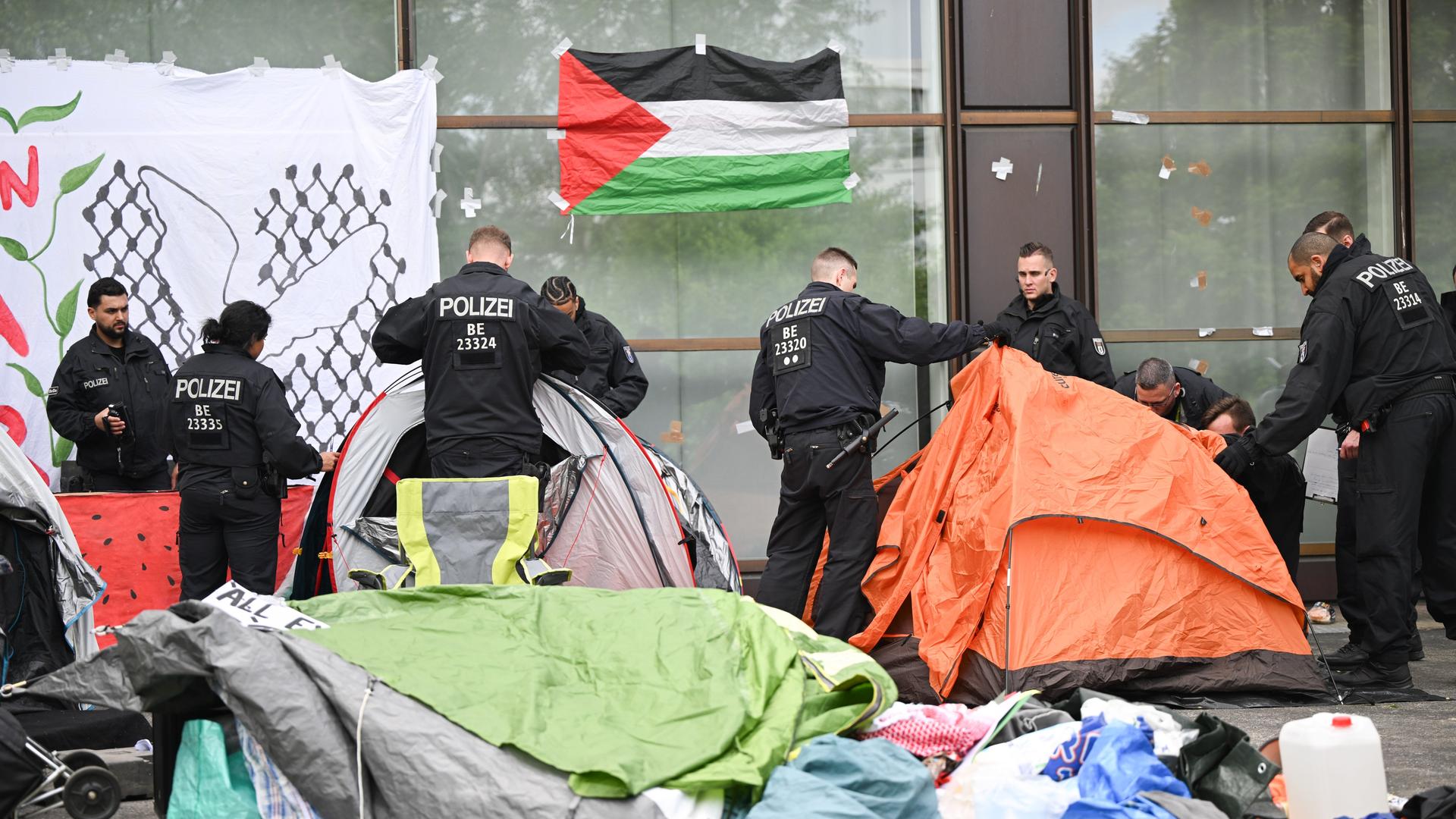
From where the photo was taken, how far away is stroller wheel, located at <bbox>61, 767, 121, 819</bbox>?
145 inches

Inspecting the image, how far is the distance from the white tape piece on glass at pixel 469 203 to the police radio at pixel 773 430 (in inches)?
99.7

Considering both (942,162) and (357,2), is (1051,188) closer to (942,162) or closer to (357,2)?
(942,162)

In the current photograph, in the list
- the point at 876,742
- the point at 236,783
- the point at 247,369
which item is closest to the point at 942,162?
the point at 247,369

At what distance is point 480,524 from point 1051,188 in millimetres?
4235

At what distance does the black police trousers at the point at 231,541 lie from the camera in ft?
20.8

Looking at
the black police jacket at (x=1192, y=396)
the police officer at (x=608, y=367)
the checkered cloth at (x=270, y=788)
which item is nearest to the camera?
the checkered cloth at (x=270, y=788)

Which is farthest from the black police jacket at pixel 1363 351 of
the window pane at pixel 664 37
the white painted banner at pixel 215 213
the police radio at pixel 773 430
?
the white painted banner at pixel 215 213

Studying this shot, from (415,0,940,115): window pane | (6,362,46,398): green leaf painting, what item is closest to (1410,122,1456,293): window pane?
(415,0,940,115): window pane

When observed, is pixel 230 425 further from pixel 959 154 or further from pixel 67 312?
pixel 959 154

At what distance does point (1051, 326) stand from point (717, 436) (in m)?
2.15

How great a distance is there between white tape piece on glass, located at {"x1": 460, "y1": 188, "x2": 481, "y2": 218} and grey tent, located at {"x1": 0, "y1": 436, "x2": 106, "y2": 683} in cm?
321

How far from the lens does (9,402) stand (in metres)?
7.56

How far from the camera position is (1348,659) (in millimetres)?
5965

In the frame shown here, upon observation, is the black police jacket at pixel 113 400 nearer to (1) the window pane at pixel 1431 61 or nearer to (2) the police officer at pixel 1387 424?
(2) the police officer at pixel 1387 424
